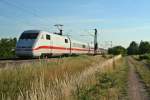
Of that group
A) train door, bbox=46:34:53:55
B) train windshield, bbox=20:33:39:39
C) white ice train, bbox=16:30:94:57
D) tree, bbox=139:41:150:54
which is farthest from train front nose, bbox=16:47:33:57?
tree, bbox=139:41:150:54

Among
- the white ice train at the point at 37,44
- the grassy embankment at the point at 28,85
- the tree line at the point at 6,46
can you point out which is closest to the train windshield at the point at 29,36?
the white ice train at the point at 37,44

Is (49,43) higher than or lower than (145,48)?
higher

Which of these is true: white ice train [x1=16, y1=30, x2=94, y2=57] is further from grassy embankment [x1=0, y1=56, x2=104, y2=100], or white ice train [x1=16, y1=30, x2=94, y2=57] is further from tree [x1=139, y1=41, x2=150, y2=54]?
tree [x1=139, y1=41, x2=150, y2=54]

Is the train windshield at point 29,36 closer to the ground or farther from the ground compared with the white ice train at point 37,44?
farther from the ground

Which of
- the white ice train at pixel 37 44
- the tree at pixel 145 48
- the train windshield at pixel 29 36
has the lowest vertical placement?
the tree at pixel 145 48

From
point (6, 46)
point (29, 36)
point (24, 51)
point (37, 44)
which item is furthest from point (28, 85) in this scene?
point (6, 46)

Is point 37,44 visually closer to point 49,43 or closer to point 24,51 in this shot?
point 24,51

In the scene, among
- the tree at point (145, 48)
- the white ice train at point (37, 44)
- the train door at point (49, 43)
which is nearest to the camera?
the white ice train at point (37, 44)

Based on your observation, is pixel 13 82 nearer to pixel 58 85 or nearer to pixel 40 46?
pixel 58 85

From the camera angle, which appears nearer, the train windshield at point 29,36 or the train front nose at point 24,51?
the train front nose at point 24,51

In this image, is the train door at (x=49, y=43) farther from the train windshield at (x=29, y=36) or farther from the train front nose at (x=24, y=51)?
the train front nose at (x=24, y=51)

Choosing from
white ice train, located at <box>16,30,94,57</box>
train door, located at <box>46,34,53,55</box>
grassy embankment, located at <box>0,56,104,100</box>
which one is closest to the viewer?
grassy embankment, located at <box>0,56,104,100</box>

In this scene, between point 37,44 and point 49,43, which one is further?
point 49,43

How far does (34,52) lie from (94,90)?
1702cm
